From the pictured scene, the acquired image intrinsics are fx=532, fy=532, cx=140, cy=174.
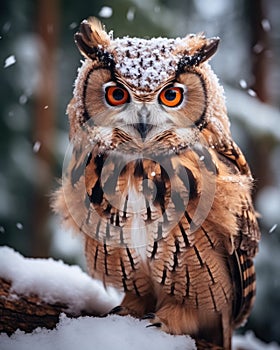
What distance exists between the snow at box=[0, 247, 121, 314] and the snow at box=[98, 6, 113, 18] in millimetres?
531

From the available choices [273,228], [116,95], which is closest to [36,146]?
[116,95]

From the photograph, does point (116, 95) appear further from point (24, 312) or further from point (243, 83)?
point (24, 312)

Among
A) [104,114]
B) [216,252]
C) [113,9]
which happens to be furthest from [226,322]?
[113,9]

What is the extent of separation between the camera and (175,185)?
41.1 inches

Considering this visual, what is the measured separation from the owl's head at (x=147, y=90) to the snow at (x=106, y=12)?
0.05 metres

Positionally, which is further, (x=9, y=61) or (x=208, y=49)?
(x=9, y=61)

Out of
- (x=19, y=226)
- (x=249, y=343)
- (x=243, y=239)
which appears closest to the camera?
(x=243, y=239)

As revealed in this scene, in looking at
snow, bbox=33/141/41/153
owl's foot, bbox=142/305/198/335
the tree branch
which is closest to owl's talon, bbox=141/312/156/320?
owl's foot, bbox=142/305/198/335

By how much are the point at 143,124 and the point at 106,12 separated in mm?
294

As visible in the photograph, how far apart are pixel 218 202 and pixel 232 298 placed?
230mm

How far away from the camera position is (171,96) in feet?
3.27

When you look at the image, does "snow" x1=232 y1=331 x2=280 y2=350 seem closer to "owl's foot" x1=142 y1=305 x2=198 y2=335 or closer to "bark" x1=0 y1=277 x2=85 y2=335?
"owl's foot" x1=142 y1=305 x2=198 y2=335

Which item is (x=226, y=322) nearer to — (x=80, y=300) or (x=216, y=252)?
(x=216, y=252)

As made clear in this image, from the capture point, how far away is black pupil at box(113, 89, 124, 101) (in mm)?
991
